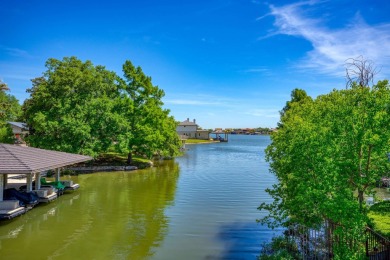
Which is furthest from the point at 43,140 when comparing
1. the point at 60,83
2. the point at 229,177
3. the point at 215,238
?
the point at 215,238

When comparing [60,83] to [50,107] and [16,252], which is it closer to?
[50,107]

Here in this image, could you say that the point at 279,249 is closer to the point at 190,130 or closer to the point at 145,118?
the point at 145,118

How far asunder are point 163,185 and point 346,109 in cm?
2127

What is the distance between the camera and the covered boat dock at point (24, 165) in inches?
708

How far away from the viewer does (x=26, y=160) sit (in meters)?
19.7

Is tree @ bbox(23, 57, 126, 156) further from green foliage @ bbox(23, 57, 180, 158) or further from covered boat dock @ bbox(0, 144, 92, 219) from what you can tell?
covered boat dock @ bbox(0, 144, 92, 219)

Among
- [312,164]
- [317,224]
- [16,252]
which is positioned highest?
[312,164]

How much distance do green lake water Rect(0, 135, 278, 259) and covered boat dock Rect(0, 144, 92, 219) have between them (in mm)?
706

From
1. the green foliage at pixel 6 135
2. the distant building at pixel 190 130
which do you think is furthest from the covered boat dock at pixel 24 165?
the distant building at pixel 190 130

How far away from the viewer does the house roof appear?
715 inches

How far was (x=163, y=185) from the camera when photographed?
30.2m

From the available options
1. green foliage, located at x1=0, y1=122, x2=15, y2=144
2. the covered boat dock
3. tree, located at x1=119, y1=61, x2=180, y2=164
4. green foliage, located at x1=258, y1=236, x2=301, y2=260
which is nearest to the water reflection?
the covered boat dock

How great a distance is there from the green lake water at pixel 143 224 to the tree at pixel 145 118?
11.1 m

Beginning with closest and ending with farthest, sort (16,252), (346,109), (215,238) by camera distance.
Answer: (346,109) → (16,252) → (215,238)
